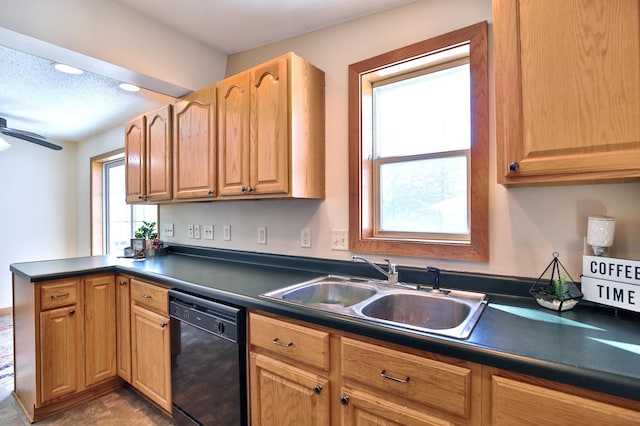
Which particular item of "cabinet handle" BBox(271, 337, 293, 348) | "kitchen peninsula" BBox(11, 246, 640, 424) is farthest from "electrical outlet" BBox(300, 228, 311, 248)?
"cabinet handle" BBox(271, 337, 293, 348)

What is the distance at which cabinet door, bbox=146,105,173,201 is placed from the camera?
238 centimetres

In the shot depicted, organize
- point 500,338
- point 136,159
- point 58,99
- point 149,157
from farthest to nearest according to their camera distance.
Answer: point 58,99, point 136,159, point 149,157, point 500,338

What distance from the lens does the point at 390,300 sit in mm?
1463

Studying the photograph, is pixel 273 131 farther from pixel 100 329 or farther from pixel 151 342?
pixel 100 329

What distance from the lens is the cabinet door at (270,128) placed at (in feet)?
5.61

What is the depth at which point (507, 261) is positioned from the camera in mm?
1389

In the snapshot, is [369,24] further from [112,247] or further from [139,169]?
[112,247]

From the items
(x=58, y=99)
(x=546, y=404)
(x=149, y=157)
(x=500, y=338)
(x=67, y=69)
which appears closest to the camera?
(x=546, y=404)

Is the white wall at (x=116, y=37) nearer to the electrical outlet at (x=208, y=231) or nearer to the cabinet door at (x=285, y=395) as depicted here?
the electrical outlet at (x=208, y=231)

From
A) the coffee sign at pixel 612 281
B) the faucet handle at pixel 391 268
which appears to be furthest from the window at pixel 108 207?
the coffee sign at pixel 612 281

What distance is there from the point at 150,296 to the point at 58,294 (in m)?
0.61

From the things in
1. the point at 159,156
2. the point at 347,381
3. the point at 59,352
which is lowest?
the point at 59,352

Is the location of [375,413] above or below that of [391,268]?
below

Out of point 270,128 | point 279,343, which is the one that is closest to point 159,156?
point 270,128
